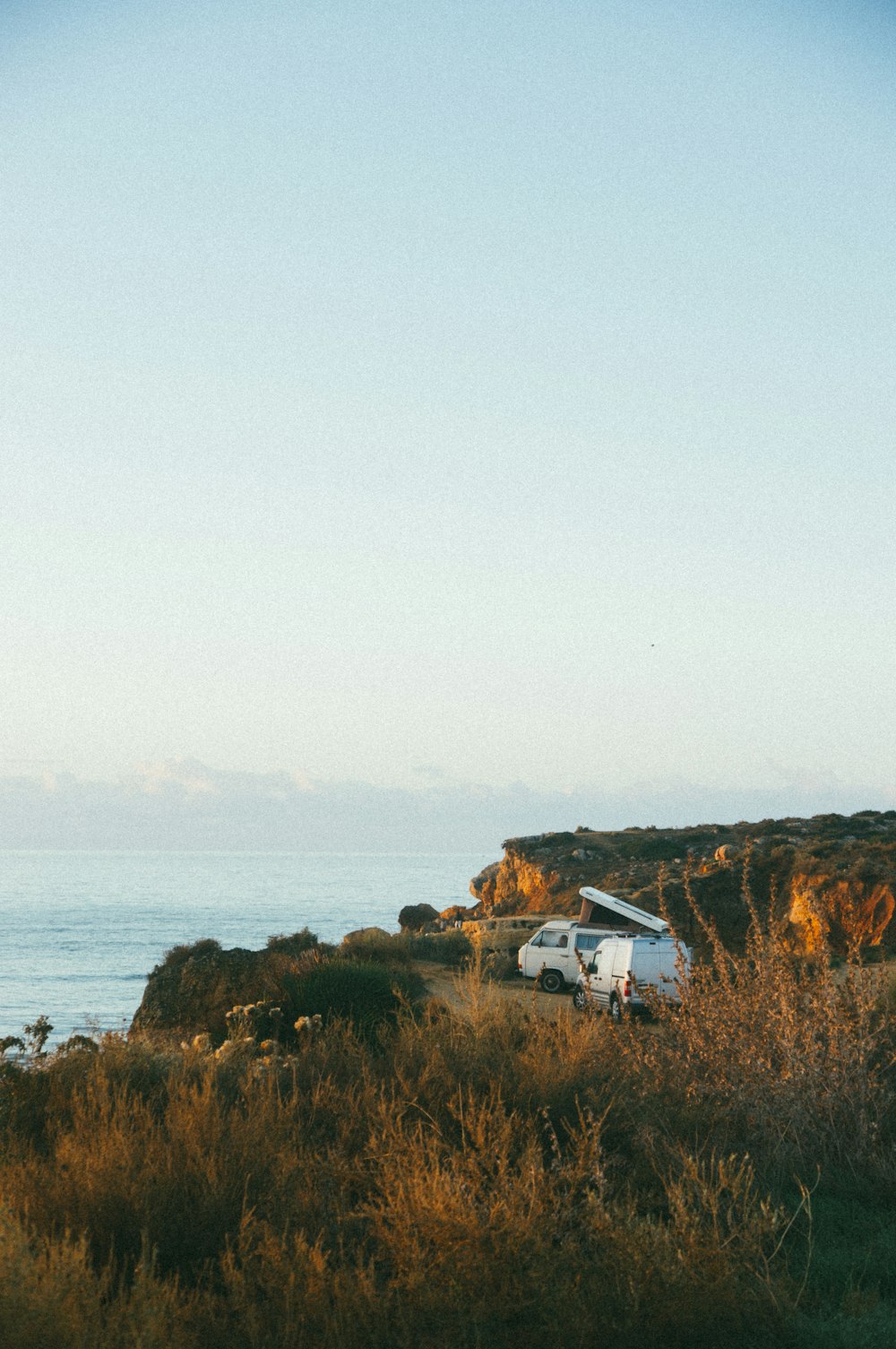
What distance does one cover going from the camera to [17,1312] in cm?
378

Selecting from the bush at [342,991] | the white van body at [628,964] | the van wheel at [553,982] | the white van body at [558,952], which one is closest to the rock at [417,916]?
the white van body at [558,952]

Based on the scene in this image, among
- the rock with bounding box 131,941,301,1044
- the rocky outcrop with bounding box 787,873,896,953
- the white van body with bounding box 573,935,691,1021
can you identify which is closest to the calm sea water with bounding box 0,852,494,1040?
the rock with bounding box 131,941,301,1044

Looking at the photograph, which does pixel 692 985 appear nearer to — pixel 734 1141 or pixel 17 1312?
pixel 734 1141

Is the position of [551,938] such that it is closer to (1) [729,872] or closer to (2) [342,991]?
(2) [342,991]

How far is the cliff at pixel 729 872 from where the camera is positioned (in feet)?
101

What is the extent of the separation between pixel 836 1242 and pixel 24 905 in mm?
88328

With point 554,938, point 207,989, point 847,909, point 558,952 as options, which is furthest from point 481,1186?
point 847,909

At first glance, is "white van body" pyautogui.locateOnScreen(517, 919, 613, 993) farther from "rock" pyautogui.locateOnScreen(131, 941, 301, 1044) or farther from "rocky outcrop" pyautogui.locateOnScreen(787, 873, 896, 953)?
"rock" pyautogui.locateOnScreen(131, 941, 301, 1044)

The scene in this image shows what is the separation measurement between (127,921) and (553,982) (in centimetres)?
5491

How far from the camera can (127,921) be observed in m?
73.6

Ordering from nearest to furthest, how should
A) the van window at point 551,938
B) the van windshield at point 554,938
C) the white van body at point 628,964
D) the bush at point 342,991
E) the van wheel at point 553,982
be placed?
the bush at point 342,991
the white van body at point 628,964
the van wheel at point 553,982
the van windshield at point 554,938
the van window at point 551,938

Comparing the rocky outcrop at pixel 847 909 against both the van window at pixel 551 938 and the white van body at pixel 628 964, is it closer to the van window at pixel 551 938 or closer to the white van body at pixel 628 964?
the van window at pixel 551 938

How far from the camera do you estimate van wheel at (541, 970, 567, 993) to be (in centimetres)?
2536

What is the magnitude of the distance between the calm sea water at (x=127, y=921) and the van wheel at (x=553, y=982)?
10.1 meters
